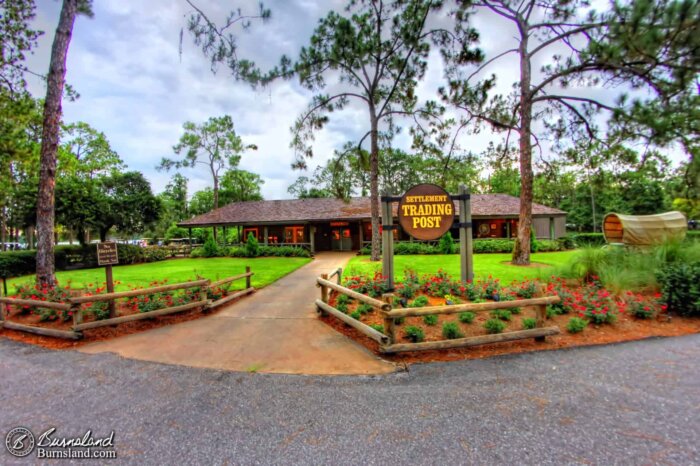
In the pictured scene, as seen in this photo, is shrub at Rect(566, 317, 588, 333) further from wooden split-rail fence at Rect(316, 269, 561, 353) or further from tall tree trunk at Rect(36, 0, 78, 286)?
tall tree trunk at Rect(36, 0, 78, 286)

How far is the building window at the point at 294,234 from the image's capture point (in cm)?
2419

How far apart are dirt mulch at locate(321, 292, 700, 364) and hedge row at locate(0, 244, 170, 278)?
17328mm

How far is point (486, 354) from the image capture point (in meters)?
4.18

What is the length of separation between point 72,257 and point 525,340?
23.9 m

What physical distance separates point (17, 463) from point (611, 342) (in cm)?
720

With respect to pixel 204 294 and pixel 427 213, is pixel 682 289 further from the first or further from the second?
pixel 204 294

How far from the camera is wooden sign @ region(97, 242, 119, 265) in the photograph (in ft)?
18.7

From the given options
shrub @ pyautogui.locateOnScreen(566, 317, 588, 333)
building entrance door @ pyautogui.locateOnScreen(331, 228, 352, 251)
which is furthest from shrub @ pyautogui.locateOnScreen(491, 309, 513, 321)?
building entrance door @ pyautogui.locateOnScreen(331, 228, 352, 251)

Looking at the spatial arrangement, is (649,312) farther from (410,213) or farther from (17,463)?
(17,463)

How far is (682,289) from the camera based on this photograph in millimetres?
5492

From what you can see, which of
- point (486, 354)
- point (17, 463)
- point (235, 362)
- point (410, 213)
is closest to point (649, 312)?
point (486, 354)

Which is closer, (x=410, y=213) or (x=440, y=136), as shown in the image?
(x=410, y=213)

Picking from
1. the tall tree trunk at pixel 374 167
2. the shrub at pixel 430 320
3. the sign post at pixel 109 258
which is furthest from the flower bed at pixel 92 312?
the tall tree trunk at pixel 374 167

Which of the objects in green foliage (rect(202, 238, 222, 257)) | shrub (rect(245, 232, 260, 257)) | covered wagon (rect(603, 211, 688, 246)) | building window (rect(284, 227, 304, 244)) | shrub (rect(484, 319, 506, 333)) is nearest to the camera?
shrub (rect(484, 319, 506, 333))
